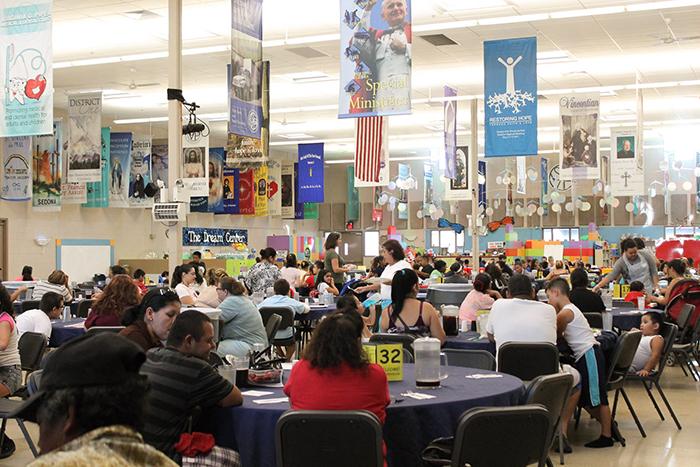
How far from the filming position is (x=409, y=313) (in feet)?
23.1

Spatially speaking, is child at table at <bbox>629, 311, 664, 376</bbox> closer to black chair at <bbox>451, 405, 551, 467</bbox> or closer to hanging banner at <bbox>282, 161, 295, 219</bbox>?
black chair at <bbox>451, 405, 551, 467</bbox>

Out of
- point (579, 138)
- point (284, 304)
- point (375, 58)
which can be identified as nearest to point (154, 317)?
point (375, 58)

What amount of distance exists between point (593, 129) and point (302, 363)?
1401 centimetres

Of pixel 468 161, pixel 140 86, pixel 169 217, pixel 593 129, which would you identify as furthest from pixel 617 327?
pixel 140 86

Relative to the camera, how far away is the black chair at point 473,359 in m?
6.23

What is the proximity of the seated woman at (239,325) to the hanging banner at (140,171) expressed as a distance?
520 inches

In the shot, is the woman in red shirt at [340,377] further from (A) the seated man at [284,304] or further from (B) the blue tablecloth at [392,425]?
(A) the seated man at [284,304]

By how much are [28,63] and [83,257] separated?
13.2 m

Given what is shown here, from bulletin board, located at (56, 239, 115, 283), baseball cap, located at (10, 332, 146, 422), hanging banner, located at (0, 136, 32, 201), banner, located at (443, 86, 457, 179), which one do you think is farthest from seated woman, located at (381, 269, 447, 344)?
bulletin board, located at (56, 239, 115, 283)

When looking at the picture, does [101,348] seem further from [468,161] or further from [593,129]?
[468,161]

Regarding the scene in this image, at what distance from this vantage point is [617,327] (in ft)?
32.9

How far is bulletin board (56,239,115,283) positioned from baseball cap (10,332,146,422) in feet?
69.1

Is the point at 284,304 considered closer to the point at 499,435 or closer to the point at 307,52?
the point at 307,52

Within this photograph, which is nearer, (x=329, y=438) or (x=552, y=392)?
→ (x=329, y=438)
